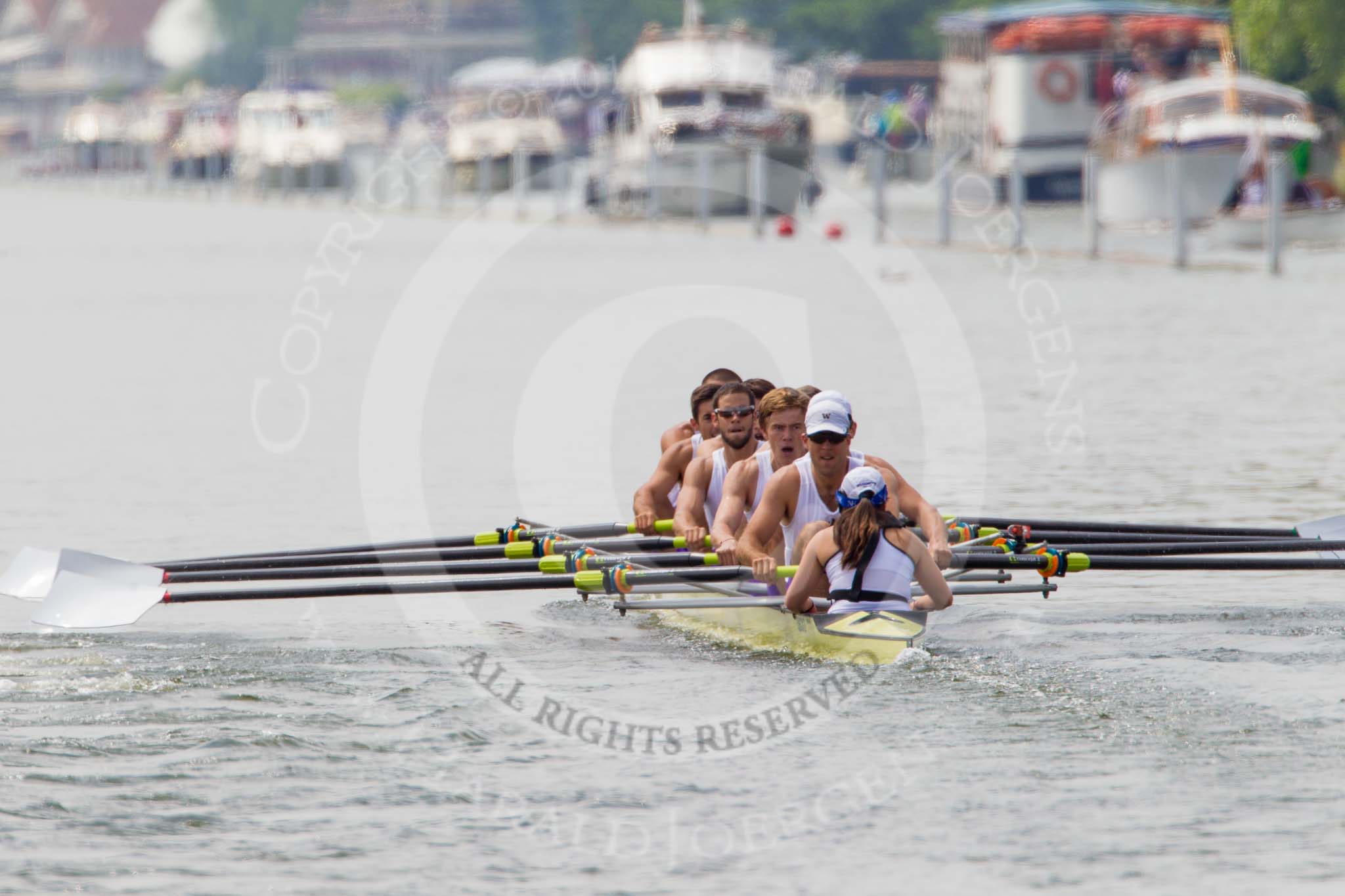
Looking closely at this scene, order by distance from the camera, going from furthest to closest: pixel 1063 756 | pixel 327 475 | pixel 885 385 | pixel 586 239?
pixel 586 239
pixel 885 385
pixel 327 475
pixel 1063 756

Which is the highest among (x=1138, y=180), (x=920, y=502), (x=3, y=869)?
(x=1138, y=180)

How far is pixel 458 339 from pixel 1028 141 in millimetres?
29394

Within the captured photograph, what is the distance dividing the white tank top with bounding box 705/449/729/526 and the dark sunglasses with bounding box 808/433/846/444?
1663 millimetres

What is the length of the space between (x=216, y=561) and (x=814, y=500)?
3.45m

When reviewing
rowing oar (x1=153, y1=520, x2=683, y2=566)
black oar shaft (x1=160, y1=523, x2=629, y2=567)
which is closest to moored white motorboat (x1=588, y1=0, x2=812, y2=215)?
black oar shaft (x1=160, y1=523, x2=629, y2=567)

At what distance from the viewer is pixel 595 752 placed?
9867mm

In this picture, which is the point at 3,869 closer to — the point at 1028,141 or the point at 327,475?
the point at 327,475

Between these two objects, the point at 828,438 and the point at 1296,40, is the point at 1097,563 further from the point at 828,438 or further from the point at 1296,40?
the point at 1296,40

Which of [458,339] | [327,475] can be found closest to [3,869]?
[327,475]

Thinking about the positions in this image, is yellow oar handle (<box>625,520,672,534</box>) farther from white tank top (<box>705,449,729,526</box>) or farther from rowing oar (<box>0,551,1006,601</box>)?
rowing oar (<box>0,551,1006,601</box>)

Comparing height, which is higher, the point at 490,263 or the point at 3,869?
the point at 490,263

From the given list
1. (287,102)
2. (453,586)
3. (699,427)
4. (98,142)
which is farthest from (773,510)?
(98,142)

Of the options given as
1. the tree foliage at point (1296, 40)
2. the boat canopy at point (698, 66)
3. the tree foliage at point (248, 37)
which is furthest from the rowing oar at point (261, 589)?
the tree foliage at point (248, 37)

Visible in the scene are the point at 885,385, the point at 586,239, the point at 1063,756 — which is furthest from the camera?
the point at 586,239
